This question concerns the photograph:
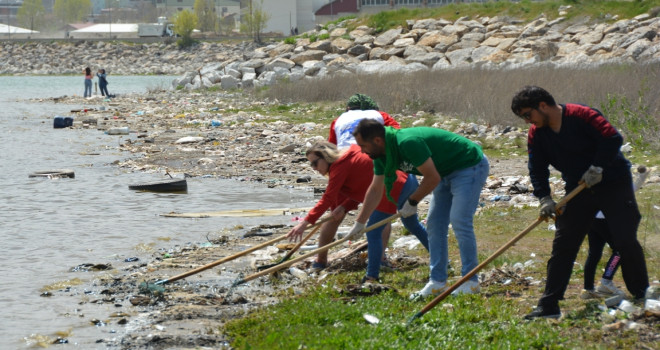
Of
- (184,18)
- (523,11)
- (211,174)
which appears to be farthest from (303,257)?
(184,18)

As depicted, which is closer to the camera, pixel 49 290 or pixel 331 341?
pixel 331 341

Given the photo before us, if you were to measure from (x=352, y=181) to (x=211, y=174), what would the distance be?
8.51 m

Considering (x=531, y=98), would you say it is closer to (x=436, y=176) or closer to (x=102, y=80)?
(x=436, y=176)

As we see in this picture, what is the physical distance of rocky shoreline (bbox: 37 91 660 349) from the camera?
655 centimetres

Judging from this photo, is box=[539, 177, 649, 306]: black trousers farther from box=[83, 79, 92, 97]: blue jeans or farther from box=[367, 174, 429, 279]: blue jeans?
box=[83, 79, 92, 97]: blue jeans

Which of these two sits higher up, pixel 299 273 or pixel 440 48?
pixel 440 48

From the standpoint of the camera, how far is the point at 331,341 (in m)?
5.22

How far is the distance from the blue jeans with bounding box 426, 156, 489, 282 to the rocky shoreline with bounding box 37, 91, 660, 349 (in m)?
1.34

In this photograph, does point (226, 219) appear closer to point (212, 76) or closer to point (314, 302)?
point (314, 302)

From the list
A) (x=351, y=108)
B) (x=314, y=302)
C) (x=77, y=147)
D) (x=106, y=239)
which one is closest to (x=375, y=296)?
(x=314, y=302)

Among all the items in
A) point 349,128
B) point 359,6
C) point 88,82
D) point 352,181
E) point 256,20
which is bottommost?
point 88,82

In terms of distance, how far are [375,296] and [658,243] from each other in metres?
2.83

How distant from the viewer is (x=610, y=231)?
5609mm

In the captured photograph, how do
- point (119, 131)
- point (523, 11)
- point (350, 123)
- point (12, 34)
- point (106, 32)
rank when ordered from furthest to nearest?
point (12, 34) < point (106, 32) < point (523, 11) < point (119, 131) < point (350, 123)
